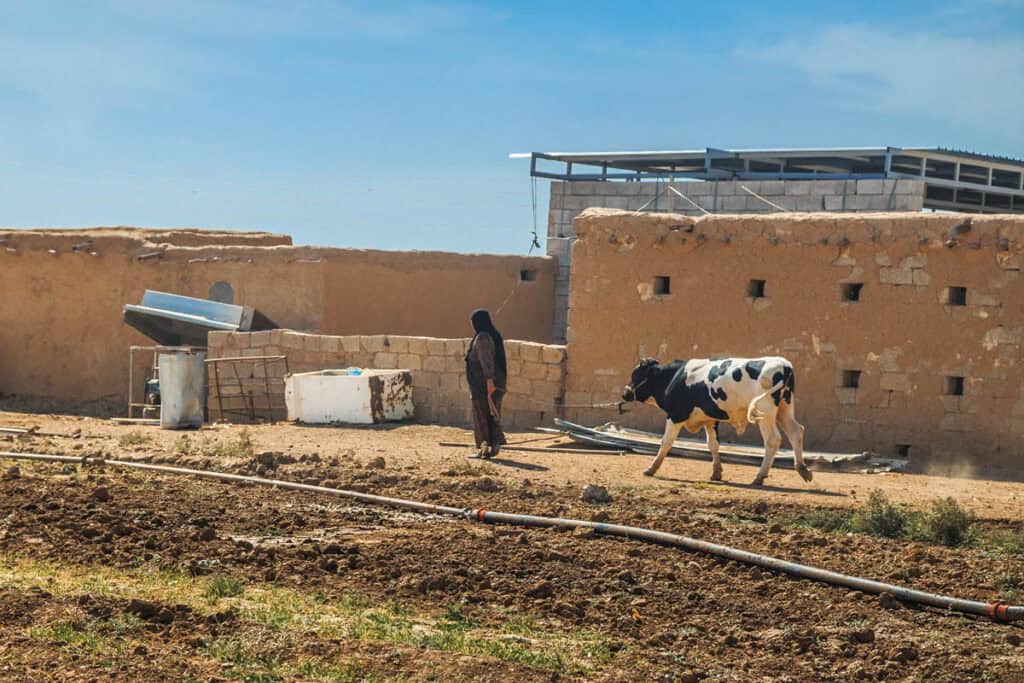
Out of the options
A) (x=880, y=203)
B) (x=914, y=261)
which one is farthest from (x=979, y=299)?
(x=880, y=203)

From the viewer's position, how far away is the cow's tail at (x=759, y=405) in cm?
1370

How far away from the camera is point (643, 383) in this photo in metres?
14.6

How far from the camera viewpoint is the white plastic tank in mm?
18109

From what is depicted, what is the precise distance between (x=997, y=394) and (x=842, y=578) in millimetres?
6985

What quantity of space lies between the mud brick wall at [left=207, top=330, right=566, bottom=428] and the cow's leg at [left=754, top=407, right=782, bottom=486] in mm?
4411

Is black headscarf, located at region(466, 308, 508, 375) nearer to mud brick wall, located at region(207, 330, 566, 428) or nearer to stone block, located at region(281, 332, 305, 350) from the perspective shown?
mud brick wall, located at region(207, 330, 566, 428)

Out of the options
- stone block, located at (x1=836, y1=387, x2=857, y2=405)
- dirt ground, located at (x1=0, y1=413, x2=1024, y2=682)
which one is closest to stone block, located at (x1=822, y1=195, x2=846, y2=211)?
stone block, located at (x1=836, y1=387, x2=857, y2=405)

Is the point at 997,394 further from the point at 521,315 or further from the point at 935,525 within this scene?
the point at 521,315

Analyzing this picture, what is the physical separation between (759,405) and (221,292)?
10.4m

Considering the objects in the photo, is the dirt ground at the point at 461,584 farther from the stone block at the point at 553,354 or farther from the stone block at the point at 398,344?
the stone block at the point at 398,344

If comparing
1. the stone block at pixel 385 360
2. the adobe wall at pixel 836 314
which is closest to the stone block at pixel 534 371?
the adobe wall at pixel 836 314

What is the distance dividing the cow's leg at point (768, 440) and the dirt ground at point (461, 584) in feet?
0.84

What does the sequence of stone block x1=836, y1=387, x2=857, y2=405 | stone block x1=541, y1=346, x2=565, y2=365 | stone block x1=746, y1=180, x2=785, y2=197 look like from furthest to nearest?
stone block x1=746, y1=180, x2=785, y2=197
stone block x1=541, y1=346, x2=565, y2=365
stone block x1=836, y1=387, x2=857, y2=405

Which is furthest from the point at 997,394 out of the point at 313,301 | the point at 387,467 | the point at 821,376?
the point at 313,301
